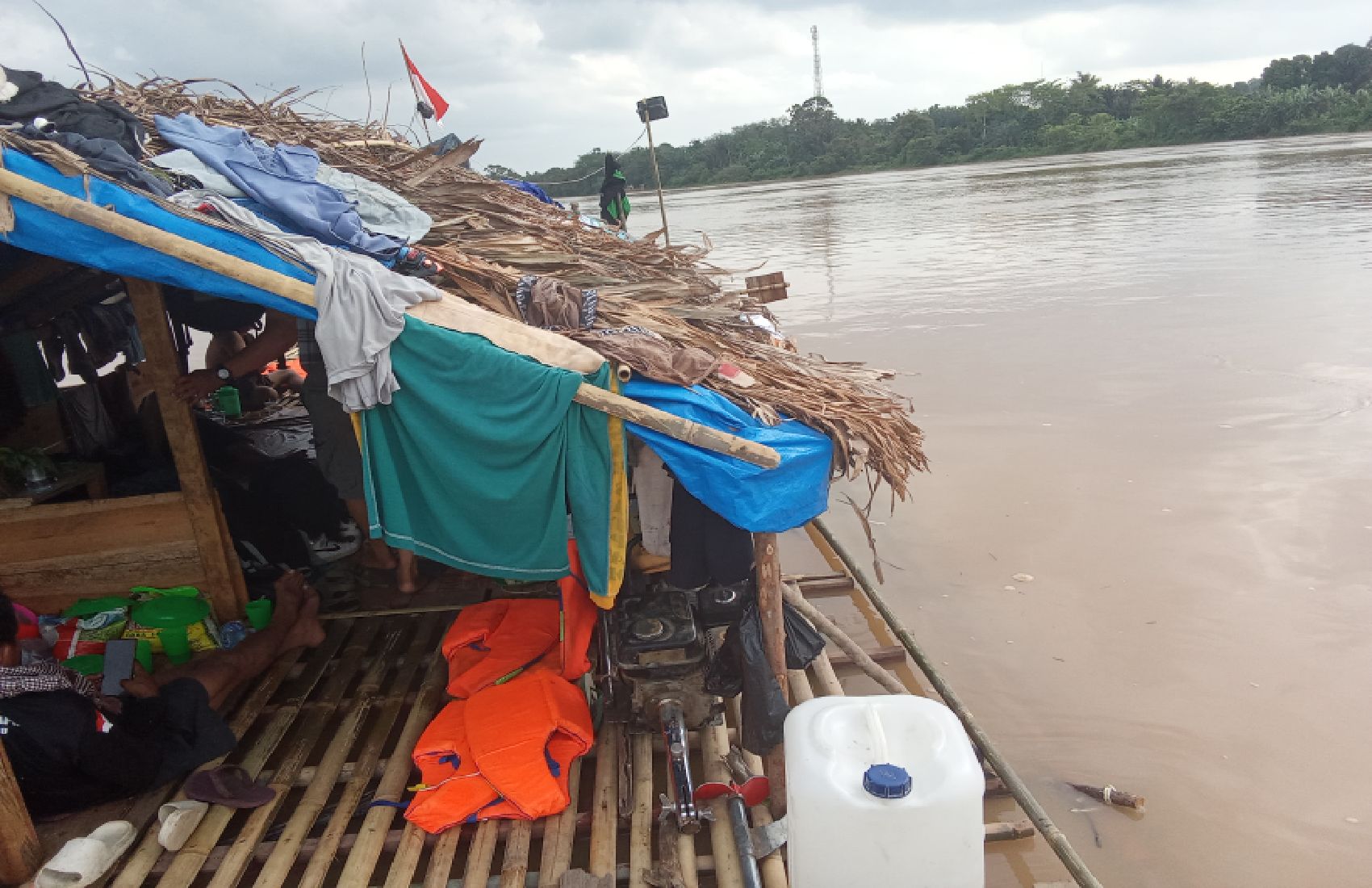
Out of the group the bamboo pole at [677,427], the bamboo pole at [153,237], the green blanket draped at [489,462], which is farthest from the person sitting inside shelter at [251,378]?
the bamboo pole at [677,427]

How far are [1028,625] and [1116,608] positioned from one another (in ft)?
2.15

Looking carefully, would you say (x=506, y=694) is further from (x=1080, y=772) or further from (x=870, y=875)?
(x=1080, y=772)

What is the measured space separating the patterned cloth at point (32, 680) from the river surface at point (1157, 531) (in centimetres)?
398

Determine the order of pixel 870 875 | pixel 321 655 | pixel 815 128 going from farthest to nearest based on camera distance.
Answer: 1. pixel 815 128
2. pixel 321 655
3. pixel 870 875

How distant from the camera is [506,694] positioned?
3.80m

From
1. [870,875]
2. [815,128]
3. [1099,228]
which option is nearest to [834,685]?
[870,875]

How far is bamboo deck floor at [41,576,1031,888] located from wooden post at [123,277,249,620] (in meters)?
0.64

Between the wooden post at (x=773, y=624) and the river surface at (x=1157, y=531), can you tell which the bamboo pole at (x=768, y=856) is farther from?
the river surface at (x=1157, y=531)

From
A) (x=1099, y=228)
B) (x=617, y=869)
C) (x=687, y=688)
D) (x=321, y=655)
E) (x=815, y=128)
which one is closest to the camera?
(x=617, y=869)

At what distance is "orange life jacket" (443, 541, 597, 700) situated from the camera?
12.4 ft

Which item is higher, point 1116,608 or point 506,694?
point 506,694

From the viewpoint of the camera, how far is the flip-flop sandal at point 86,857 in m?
2.98

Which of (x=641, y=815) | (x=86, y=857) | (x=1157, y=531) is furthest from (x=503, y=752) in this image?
(x=1157, y=531)

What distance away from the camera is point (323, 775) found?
12.0ft
